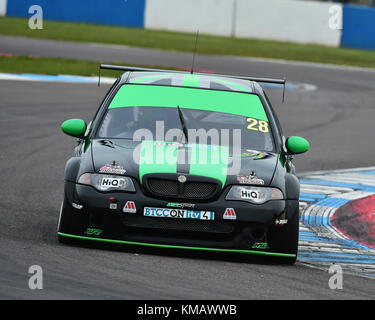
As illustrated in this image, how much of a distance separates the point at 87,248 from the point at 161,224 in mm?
608

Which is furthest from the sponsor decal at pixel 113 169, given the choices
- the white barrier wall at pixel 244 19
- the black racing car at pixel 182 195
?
the white barrier wall at pixel 244 19

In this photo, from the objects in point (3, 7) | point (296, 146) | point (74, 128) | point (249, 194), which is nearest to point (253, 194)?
point (249, 194)

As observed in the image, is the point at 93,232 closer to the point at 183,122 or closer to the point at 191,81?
the point at 183,122

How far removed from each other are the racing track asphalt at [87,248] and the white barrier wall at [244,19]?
22162 mm

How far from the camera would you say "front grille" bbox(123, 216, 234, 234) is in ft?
23.9

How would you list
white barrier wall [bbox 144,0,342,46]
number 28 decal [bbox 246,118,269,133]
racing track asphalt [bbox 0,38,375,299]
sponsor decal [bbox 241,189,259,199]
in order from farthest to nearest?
1. white barrier wall [bbox 144,0,342,46]
2. number 28 decal [bbox 246,118,269,133]
3. sponsor decal [bbox 241,189,259,199]
4. racing track asphalt [bbox 0,38,375,299]

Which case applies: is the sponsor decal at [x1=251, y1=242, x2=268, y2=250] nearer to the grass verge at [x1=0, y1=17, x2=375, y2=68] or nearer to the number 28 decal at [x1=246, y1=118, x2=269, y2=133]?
the number 28 decal at [x1=246, y1=118, x2=269, y2=133]

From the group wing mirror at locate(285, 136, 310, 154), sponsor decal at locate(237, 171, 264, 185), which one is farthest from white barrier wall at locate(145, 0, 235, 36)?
sponsor decal at locate(237, 171, 264, 185)

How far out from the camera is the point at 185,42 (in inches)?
1508

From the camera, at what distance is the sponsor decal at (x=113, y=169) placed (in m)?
7.40

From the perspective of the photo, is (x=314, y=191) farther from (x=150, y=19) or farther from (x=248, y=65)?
(x=150, y=19)

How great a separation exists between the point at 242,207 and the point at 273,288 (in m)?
0.93

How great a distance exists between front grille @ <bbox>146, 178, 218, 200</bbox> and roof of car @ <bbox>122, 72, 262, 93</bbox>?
1.63m

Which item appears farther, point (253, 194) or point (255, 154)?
point (255, 154)
